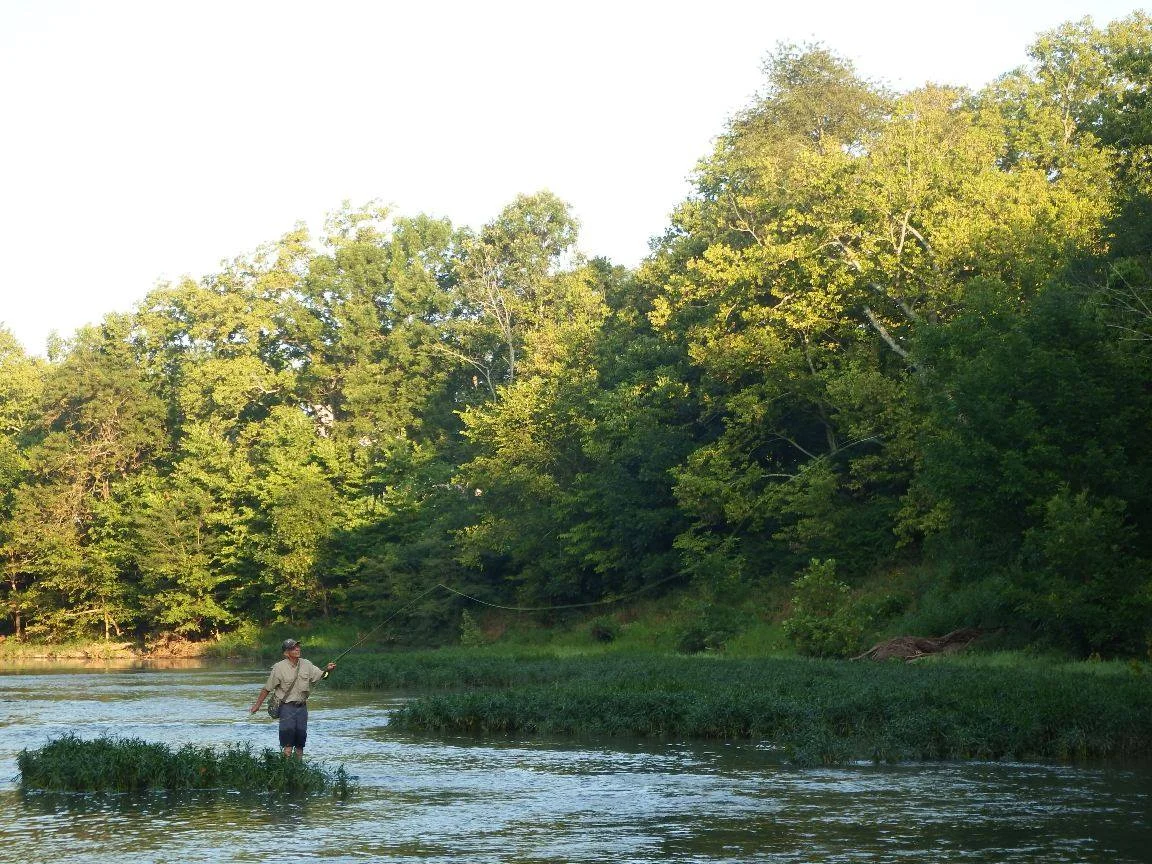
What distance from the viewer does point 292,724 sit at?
1938 centimetres

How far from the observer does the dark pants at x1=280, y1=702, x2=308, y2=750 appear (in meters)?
19.2

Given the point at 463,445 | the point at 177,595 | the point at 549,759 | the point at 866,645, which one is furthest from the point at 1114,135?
the point at 177,595

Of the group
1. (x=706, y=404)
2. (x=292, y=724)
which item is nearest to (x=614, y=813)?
(x=292, y=724)

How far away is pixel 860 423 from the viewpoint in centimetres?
4575

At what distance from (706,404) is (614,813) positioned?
37.9m

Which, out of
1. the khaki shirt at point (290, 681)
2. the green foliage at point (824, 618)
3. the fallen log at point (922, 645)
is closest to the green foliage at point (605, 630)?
the green foliage at point (824, 618)

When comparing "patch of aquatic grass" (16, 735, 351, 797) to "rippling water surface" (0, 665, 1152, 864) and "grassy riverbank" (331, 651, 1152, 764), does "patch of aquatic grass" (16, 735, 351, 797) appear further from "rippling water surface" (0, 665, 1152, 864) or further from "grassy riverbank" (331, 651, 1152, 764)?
"grassy riverbank" (331, 651, 1152, 764)

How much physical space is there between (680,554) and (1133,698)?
1243 inches

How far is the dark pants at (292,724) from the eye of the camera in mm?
19234

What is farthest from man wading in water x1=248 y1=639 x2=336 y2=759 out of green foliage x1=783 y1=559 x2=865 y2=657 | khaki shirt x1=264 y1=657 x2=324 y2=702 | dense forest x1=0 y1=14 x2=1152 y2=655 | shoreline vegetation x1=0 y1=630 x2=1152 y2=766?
green foliage x1=783 y1=559 x2=865 y2=657

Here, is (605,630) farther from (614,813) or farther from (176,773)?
(614,813)

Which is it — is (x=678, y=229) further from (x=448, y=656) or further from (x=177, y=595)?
(x=177, y=595)

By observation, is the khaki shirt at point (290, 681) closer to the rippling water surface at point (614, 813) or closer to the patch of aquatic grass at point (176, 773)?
the patch of aquatic grass at point (176, 773)

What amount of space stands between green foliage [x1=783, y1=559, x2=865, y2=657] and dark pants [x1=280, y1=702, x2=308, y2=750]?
20691 mm
